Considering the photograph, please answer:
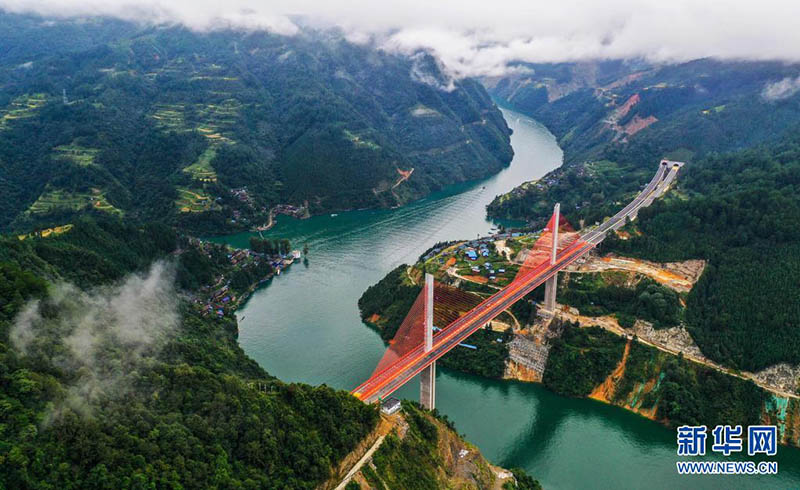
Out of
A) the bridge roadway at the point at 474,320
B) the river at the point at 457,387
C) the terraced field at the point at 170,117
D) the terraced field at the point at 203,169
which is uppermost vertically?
the terraced field at the point at 170,117

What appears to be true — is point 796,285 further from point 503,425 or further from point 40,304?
point 40,304

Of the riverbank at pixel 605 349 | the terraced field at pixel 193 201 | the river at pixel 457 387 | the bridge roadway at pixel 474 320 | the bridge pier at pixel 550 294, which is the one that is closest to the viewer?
the bridge roadway at pixel 474 320

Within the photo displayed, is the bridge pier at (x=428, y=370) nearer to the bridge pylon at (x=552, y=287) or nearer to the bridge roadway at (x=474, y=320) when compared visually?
the bridge roadway at (x=474, y=320)

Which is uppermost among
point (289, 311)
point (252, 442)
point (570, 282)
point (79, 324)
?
point (79, 324)

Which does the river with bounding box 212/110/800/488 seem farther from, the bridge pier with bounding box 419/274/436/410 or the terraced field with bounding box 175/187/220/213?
the terraced field with bounding box 175/187/220/213

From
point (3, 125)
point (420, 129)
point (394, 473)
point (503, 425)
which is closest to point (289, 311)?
point (503, 425)

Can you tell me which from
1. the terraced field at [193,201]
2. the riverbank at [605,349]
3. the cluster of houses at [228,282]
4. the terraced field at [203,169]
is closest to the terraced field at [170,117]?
the terraced field at [203,169]

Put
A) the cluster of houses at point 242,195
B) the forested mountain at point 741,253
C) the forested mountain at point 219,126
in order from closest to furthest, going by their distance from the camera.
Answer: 1. the forested mountain at point 741,253
2. the forested mountain at point 219,126
3. the cluster of houses at point 242,195

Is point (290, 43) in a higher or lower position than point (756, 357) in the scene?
higher
